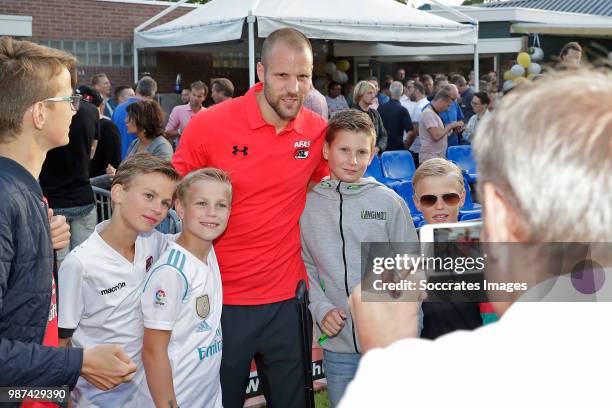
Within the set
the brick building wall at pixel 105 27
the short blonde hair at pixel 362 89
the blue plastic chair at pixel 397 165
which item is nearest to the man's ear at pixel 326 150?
the blue plastic chair at pixel 397 165

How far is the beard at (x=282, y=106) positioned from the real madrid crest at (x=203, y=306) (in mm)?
899

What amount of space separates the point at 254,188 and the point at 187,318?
67 centimetres

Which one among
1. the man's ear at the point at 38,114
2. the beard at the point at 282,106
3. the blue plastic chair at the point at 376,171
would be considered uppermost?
the blue plastic chair at the point at 376,171

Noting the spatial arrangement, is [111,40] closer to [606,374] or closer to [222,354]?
[222,354]

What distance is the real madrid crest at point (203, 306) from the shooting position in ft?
10.4

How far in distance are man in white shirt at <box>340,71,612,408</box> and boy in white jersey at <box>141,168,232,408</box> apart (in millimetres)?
2106

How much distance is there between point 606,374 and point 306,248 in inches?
102

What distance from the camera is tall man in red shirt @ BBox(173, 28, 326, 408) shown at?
11.3 ft

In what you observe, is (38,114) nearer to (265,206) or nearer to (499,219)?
(265,206)

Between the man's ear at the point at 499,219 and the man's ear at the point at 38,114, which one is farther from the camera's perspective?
the man's ear at the point at 38,114

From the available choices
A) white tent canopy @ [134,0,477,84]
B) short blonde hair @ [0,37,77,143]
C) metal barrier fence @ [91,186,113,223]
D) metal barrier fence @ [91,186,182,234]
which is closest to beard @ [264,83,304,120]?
short blonde hair @ [0,37,77,143]

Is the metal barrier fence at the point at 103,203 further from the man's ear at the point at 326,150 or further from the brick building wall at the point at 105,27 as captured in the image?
the brick building wall at the point at 105,27

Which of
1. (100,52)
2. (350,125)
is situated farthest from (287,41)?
(100,52)

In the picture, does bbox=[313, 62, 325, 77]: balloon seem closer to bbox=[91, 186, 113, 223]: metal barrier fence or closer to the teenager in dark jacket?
bbox=[91, 186, 113, 223]: metal barrier fence
